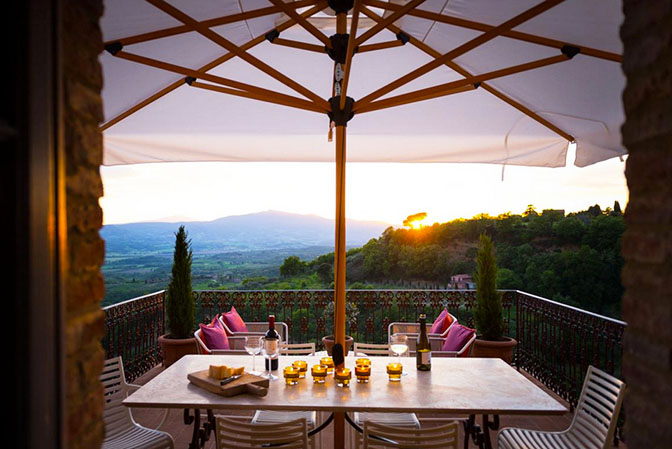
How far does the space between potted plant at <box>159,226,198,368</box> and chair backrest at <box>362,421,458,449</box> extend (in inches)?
153

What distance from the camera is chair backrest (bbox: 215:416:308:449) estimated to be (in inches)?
90.8

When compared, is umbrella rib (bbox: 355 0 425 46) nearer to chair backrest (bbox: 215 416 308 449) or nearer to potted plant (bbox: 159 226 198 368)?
chair backrest (bbox: 215 416 308 449)

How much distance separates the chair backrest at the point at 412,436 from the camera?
229 centimetres

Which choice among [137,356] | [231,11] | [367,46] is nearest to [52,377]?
[231,11]

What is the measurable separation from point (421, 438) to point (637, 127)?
1.72m

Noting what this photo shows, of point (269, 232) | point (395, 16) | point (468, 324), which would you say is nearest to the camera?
point (395, 16)

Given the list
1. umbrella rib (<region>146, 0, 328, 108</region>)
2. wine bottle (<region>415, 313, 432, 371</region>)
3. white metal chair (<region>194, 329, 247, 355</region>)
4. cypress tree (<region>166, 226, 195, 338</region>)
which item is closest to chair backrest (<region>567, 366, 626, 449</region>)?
wine bottle (<region>415, 313, 432, 371</region>)

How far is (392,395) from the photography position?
2.67 m

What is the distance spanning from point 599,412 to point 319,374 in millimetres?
1655

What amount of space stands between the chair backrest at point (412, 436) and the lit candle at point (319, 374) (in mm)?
619

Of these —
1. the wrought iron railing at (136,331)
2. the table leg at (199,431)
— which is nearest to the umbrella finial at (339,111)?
the table leg at (199,431)

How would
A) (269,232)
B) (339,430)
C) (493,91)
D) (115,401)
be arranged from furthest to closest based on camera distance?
(269,232), (493,91), (115,401), (339,430)

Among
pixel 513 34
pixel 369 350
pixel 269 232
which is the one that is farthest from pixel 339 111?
pixel 269 232

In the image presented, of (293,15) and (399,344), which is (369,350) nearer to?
(399,344)
